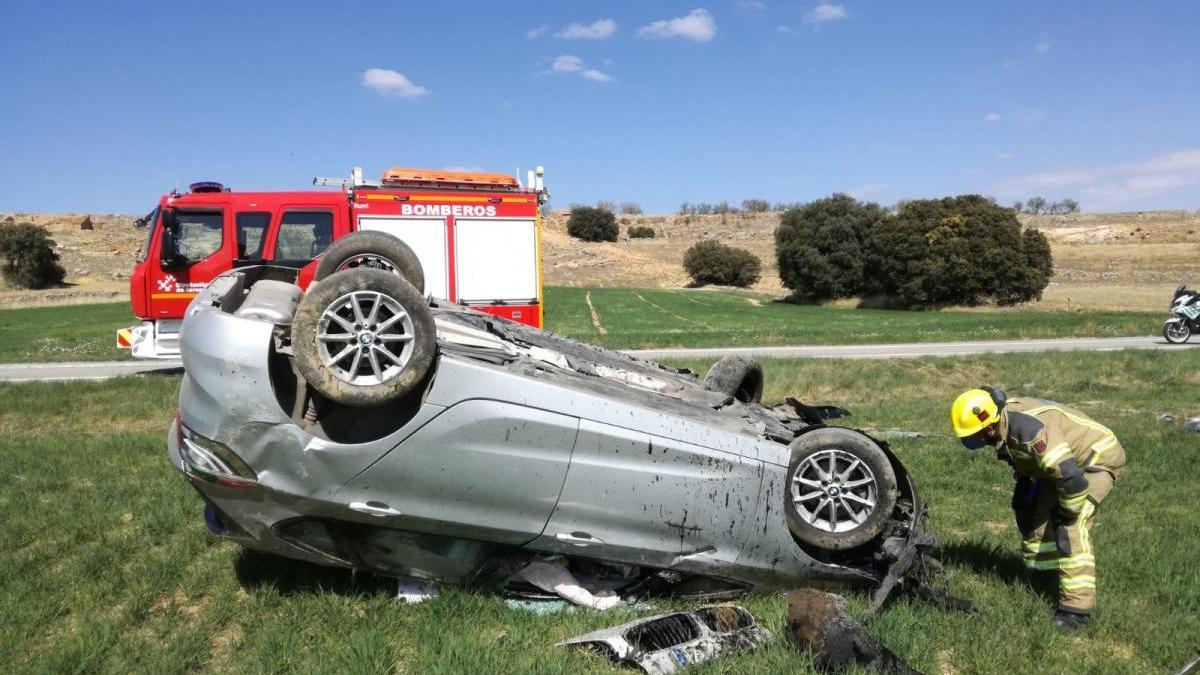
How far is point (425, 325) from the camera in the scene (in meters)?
3.56

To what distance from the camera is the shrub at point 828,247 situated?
167 ft

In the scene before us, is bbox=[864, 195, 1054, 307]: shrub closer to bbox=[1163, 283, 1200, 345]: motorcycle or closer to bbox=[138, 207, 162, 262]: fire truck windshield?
bbox=[1163, 283, 1200, 345]: motorcycle

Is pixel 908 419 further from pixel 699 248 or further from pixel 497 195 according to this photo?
pixel 699 248

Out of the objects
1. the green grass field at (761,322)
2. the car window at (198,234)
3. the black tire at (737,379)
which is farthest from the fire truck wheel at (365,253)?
the green grass field at (761,322)

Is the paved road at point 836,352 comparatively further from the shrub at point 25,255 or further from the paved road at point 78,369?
the shrub at point 25,255

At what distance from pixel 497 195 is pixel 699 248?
57961mm

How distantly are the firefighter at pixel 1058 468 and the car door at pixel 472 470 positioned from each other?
7.23 feet

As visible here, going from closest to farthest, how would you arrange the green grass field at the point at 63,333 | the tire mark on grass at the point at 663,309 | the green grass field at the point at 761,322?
the green grass field at the point at 63,333
the green grass field at the point at 761,322
the tire mark on grass at the point at 663,309

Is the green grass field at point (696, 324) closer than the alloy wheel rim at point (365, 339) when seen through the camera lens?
No

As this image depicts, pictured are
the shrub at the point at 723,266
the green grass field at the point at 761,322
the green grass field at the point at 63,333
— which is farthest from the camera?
the shrub at the point at 723,266

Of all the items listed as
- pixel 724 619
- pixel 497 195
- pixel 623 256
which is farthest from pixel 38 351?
pixel 623 256

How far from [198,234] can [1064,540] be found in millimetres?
11840

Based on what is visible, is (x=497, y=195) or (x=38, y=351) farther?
(x=38, y=351)

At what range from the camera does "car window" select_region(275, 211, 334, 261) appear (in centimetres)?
1180
